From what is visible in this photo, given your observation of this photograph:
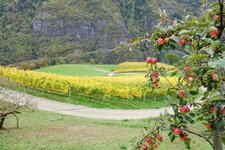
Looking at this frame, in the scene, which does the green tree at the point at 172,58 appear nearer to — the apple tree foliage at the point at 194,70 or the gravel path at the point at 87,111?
the apple tree foliage at the point at 194,70

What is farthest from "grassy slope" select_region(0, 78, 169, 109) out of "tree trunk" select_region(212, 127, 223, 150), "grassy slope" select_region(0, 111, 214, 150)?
"tree trunk" select_region(212, 127, 223, 150)

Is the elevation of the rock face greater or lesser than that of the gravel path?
greater

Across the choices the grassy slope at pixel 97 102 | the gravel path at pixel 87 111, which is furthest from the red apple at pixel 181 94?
the grassy slope at pixel 97 102

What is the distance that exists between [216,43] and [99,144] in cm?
757

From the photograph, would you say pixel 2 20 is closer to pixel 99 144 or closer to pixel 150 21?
pixel 150 21

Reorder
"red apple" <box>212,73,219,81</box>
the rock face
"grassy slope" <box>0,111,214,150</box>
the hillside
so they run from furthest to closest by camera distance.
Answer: the rock face
the hillside
"grassy slope" <box>0,111,214,150</box>
"red apple" <box>212,73,219,81</box>

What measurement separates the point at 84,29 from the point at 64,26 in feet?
16.7

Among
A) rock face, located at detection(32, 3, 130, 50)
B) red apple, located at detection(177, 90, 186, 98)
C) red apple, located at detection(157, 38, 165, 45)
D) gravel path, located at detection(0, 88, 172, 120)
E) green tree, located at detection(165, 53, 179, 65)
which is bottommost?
gravel path, located at detection(0, 88, 172, 120)

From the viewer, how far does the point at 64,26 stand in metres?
90.9

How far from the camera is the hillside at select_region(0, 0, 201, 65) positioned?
273 ft

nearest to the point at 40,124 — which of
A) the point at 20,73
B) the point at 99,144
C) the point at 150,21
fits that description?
the point at 99,144

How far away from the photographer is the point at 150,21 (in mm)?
101000

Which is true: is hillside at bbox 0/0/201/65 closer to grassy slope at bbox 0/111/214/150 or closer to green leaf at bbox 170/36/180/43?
grassy slope at bbox 0/111/214/150

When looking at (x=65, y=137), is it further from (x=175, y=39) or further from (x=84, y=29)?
(x=84, y=29)
